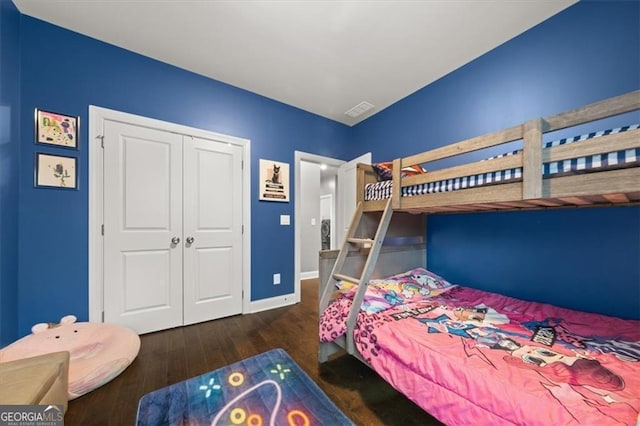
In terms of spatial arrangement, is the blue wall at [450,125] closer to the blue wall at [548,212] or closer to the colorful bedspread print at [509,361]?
the blue wall at [548,212]

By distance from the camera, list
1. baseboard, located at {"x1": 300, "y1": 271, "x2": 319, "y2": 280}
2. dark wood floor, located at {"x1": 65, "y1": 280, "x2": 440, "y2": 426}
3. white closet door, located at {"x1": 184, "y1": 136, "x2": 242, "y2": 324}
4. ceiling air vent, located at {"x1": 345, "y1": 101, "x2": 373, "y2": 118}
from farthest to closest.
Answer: baseboard, located at {"x1": 300, "y1": 271, "x2": 319, "y2": 280} < ceiling air vent, located at {"x1": 345, "y1": 101, "x2": 373, "y2": 118} < white closet door, located at {"x1": 184, "y1": 136, "x2": 242, "y2": 324} < dark wood floor, located at {"x1": 65, "y1": 280, "x2": 440, "y2": 426}

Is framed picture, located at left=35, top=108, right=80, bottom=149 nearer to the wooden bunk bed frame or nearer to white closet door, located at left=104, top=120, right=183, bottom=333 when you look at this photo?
white closet door, located at left=104, top=120, right=183, bottom=333

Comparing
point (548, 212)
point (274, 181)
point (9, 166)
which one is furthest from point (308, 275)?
point (9, 166)

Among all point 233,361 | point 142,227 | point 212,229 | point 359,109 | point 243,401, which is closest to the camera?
point 243,401

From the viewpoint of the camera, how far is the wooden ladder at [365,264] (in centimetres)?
155

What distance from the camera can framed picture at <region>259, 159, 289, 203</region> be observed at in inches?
117

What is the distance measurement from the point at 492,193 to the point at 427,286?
46.3 inches

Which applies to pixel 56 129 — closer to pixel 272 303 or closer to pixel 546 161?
pixel 272 303

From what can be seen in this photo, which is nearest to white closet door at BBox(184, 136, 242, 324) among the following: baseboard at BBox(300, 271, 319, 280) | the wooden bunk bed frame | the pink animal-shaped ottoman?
the pink animal-shaped ottoman

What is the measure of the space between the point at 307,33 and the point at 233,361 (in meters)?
2.83

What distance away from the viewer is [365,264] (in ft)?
5.95

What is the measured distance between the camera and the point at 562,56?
5.85ft

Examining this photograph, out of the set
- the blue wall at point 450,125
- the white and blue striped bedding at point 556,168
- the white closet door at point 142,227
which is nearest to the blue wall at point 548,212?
the blue wall at point 450,125

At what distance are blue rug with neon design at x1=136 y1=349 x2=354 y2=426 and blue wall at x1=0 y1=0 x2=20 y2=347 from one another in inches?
53.4
